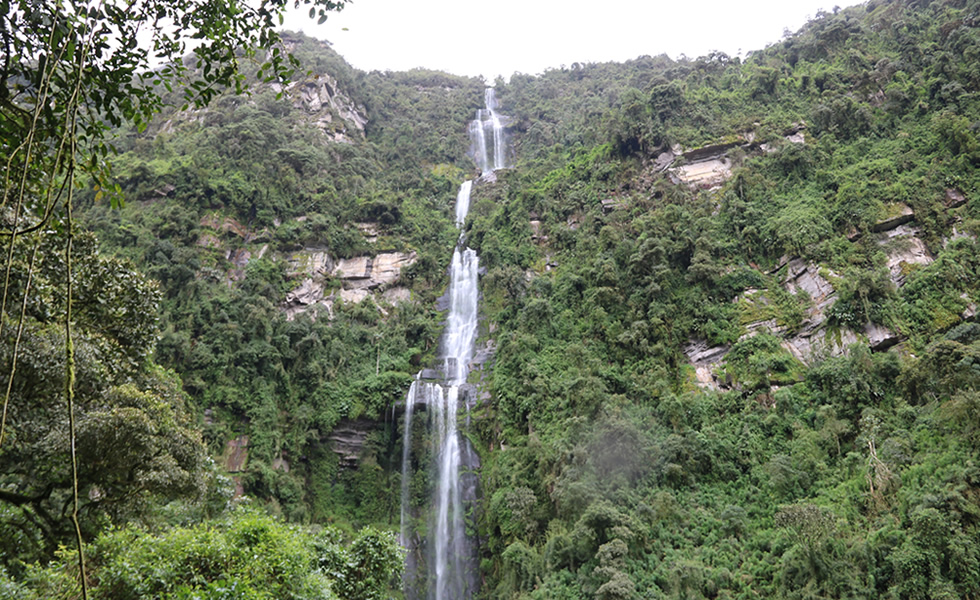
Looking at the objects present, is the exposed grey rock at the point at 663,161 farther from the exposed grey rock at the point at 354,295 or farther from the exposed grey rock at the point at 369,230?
the exposed grey rock at the point at 354,295

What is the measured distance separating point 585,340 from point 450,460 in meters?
6.86

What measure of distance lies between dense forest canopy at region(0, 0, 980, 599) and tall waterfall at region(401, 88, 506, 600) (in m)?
0.80

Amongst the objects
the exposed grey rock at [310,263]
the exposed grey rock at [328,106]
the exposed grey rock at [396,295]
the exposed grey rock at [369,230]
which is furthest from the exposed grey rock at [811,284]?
the exposed grey rock at [328,106]

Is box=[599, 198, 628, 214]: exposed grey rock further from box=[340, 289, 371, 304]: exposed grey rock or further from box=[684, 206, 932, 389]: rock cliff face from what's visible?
box=[340, 289, 371, 304]: exposed grey rock

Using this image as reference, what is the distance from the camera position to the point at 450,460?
1998 cm

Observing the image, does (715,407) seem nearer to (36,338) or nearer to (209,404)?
(36,338)

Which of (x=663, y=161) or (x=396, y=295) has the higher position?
(x=663, y=161)

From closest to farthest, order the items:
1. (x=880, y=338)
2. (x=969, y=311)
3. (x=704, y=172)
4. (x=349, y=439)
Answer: (x=969, y=311), (x=880, y=338), (x=349, y=439), (x=704, y=172)

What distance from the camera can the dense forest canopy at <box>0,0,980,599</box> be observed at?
8.35m

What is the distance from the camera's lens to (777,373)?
14617 millimetres

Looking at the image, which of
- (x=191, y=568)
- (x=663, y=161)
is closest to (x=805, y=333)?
(x=663, y=161)

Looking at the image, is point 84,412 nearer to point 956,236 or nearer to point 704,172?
point 956,236

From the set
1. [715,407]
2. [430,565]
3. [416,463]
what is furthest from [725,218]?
[430,565]

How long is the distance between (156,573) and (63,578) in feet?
3.33
